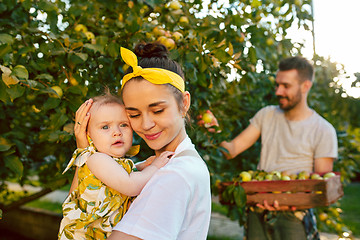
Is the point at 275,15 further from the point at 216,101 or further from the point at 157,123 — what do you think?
the point at 157,123

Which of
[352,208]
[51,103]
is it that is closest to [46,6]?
[51,103]

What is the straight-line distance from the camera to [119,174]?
4.45 ft

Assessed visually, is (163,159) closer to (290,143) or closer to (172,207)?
(172,207)

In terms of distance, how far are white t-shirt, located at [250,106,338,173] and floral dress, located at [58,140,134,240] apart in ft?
5.62

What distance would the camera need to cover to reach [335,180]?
2516 millimetres

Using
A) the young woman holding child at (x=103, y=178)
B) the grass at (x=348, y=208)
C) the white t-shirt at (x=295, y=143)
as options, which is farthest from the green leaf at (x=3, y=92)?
the grass at (x=348, y=208)

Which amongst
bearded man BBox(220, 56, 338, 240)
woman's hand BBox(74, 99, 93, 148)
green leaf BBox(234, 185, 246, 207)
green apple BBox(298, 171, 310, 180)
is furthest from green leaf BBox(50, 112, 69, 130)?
green apple BBox(298, 171, 310, 180)

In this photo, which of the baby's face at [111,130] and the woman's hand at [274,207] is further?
the woman's hand at [274,207]

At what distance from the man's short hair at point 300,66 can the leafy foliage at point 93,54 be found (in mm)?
153

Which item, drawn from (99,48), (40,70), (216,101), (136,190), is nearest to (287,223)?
(216,101)

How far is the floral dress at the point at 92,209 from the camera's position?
1.37m

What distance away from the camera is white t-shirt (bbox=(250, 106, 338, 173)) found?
273cm

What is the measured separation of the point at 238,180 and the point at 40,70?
1473mm

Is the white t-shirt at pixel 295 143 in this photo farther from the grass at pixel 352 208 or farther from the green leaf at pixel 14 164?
the grass at pixel 352 208
